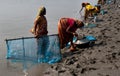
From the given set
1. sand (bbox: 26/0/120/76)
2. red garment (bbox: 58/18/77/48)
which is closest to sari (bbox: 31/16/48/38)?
red garment (bbox: 58/18/77/48)

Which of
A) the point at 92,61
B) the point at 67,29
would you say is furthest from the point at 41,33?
the point at 92,61

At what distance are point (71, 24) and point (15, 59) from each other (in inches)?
92.7

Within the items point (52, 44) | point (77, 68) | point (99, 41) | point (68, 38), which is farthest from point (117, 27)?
point (77, 68)

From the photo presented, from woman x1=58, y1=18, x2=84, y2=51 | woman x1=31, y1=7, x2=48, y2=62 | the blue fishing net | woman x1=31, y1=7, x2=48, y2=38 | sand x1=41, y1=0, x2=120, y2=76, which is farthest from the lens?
woman x1=58, y1=18, x2=84, y2=51

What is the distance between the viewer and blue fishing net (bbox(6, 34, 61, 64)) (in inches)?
394

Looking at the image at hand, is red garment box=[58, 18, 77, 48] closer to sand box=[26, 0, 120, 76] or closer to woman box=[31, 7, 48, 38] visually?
sand box=[26, 0, 120, 76]

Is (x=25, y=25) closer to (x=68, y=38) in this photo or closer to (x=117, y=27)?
(x=117, y=27)

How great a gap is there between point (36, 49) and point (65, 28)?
1.46 m

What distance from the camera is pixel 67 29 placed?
10719 millimetres

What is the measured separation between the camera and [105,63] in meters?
9.12

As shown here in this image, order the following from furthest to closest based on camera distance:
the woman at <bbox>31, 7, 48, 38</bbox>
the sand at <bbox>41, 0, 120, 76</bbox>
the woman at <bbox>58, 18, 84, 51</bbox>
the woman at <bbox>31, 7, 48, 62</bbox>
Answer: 1. the woman at <bbox>58, 18, 84, 51</bbox>
2. the woman at <bbox>31, 7, 48, 38</bbox>
3. the woman at <bbox>31, 7, 48, 62</bbox>
4. the sand at <bbox>41, 0, 120, 76</bbox>

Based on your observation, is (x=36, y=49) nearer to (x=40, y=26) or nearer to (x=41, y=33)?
(x=41, y=33)

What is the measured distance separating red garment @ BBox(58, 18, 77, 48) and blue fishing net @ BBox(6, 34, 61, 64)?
763mm

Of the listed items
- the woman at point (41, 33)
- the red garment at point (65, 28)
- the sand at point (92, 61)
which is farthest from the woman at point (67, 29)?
the woman at point (41, 33)
